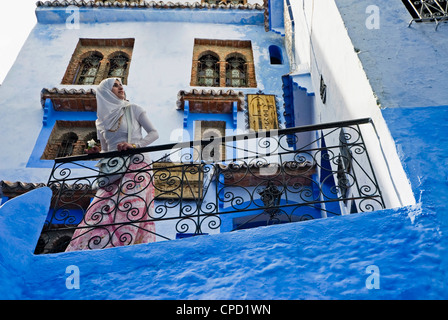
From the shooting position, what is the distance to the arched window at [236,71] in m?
11.7

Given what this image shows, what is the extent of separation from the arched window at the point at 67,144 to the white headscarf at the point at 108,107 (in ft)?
18.1

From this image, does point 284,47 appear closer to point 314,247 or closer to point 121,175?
Result: point 121,175

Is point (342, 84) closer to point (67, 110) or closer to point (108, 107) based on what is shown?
point (108, 107)

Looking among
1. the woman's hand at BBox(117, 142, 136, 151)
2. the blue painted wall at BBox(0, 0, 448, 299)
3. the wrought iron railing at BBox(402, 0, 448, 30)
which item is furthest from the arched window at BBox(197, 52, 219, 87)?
the blue painted wall at BBox(0, 0, 448, 299)

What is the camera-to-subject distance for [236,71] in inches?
479

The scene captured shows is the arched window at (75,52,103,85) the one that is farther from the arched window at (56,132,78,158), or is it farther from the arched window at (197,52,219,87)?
the arched window at (197,52,219,87)

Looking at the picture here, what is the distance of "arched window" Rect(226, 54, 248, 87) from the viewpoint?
1173cm

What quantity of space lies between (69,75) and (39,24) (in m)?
2.97

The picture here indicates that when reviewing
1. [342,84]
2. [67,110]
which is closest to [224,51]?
[67,110]

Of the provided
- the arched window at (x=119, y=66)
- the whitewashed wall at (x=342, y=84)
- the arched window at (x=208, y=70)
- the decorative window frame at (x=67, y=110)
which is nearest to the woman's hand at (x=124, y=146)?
the whitewashed wall at (x=342, y=84)

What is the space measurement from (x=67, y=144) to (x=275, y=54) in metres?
7.17

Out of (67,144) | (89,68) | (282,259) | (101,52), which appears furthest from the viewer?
(101,52)

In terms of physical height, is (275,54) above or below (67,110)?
above

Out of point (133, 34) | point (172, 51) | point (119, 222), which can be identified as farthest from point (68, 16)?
point (119, 222)
